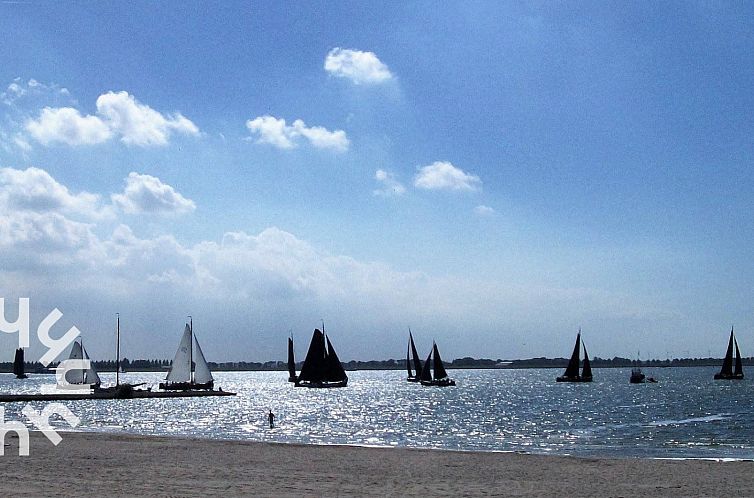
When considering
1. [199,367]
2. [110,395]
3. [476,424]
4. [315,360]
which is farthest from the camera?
[315,360]

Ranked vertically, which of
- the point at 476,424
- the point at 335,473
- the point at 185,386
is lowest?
the point at 476,424

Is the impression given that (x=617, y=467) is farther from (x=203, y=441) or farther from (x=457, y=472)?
(x=203, y=441)

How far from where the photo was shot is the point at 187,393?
333ft

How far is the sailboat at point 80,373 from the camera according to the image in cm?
10681

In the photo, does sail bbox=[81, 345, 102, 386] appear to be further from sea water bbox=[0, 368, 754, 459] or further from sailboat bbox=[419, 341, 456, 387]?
sailboat bbox=[419, 341, 456, 387]

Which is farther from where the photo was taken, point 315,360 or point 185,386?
point 315,360

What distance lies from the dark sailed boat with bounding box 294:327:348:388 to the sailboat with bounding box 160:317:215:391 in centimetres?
1393

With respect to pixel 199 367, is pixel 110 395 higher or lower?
lower

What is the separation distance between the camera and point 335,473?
91.8 feet

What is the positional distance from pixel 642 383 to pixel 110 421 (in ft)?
434

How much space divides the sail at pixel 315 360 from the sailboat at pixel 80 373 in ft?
92.7

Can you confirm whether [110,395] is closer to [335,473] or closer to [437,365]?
[437,365]

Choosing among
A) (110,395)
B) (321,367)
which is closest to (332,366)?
(321,367)

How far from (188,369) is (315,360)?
17.2 m
